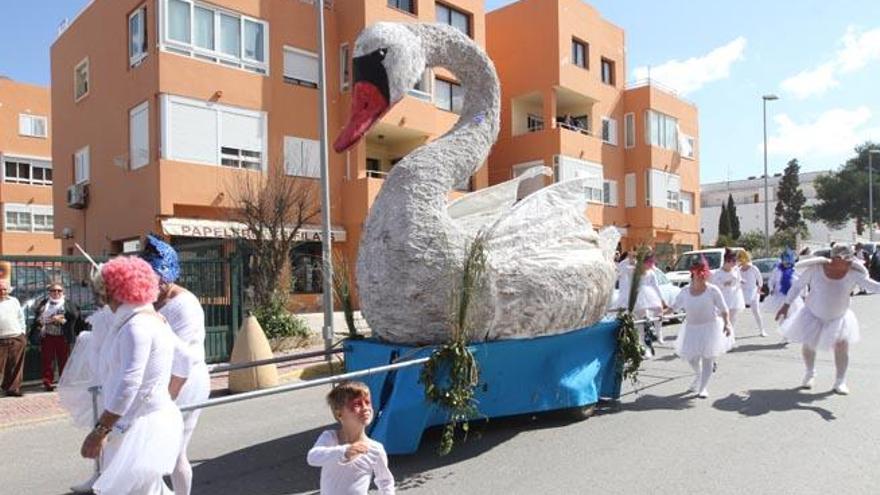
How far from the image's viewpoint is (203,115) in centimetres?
1786

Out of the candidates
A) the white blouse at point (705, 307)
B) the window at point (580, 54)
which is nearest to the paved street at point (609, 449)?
the white blouse at point (705, 307)

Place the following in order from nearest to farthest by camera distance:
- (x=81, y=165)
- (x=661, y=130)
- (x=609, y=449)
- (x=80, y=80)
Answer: (x=609, y=449) → (x=81, y=165) → (x=80, y=80) → (x=661, y=130)

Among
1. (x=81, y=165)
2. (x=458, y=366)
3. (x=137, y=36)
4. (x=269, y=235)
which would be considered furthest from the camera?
(x=81, y=165)

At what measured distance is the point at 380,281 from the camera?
5164 mm

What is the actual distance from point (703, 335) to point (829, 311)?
1.43 metres

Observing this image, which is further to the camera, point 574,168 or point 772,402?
point 574,168

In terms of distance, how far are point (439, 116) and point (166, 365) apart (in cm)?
2082

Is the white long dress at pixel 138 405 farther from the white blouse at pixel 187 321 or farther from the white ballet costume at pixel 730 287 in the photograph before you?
the white ballet costume at pixel 730 287

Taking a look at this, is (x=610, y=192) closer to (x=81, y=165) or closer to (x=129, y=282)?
(x=81, y=165)

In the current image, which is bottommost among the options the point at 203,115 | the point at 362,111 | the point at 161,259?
the point at 161,259

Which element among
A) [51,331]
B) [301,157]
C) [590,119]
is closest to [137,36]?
[301,157]

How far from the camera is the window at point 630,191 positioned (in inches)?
1250

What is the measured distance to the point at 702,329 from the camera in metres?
7.36

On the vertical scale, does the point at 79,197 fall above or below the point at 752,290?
above
